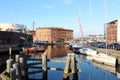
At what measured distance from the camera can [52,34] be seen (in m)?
177

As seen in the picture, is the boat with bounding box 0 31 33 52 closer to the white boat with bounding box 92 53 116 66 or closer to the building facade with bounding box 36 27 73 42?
the white boat with bounding box 92 53 116 66

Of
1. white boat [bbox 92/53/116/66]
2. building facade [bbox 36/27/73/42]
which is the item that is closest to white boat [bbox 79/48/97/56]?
white boat [bbox 92/53/116/66]

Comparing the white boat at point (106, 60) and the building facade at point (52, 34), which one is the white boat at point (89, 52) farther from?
the building facade at point (52, 34)

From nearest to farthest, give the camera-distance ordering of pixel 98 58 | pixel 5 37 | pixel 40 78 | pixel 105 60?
pixel 40 78 → pixel 105 60 → pixel 98 58 → pixel 5 37

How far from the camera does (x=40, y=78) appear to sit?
84.0 ft

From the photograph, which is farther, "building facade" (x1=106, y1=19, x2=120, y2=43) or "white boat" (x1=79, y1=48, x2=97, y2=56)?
"building facade" (x1=106, y1=19, x2=120, y2=43)

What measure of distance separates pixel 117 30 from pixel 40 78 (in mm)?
98468

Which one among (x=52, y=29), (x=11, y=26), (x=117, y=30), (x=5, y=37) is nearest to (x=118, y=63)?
(x=5, y=37)

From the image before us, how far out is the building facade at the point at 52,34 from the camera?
177 m

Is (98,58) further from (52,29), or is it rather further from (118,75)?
(52,29)

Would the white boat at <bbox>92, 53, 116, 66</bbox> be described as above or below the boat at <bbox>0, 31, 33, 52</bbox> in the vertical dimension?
below

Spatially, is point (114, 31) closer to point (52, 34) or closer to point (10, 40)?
point (52, 34)

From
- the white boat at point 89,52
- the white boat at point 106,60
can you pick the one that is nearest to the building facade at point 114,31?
the white boat at point 89,52

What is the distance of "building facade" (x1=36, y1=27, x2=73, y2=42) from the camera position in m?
177
